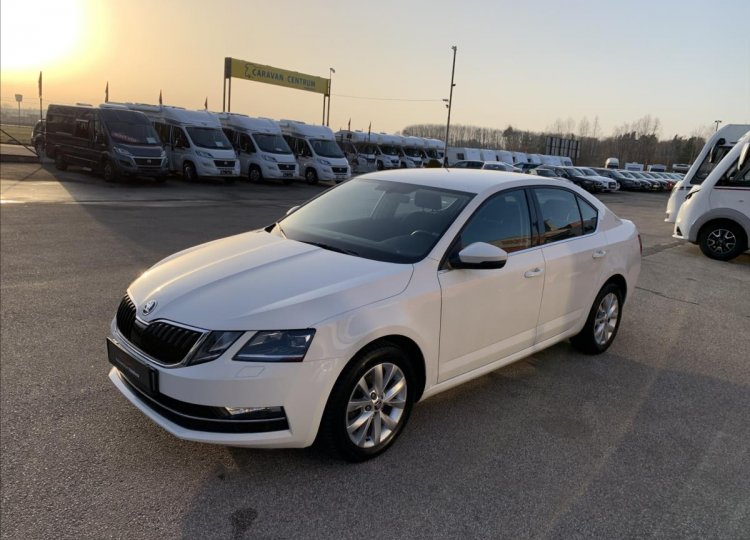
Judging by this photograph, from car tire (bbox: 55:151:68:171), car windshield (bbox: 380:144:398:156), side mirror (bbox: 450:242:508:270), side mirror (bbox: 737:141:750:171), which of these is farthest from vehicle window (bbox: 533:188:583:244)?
car windshield (bbox: 380:144:398:156)

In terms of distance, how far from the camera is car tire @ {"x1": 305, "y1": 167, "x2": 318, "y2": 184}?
26844 mm

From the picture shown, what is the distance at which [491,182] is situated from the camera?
13.3 feet

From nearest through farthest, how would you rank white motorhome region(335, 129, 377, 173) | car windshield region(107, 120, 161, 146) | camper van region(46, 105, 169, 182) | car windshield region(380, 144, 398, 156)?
1. camper van region(46, 105, 169, 182)
2. car windshield region(107, 120, 161, 146)
3. white motorhome region(335, 129, 377, 173)
4. car windshield region(380, 144, 398, 156)

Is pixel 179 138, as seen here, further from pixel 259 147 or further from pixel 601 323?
pixel 601 323

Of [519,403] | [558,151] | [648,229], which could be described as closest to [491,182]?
[519,403]

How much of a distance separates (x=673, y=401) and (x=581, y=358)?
0.90 m

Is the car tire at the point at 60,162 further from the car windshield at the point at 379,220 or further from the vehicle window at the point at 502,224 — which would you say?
the vehicle window at the point at 502,224

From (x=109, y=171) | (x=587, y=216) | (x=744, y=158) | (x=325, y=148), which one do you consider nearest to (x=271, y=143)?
(x=325, y=148)

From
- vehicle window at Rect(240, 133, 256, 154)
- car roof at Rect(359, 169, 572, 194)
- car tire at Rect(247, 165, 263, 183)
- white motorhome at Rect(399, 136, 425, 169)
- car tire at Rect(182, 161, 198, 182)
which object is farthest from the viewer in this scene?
white motorhome at Rect(399, 136, 425, 169)

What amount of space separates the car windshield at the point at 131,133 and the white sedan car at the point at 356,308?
17.3m

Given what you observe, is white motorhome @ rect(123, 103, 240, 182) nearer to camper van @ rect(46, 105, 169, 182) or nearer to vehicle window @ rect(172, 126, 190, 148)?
vehicle window @ rect(172, 126, 190, 148)

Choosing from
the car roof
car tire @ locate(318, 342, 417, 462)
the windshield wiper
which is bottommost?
car tire @ locate(318, 342, 417, 462)

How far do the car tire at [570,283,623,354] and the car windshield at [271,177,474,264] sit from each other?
74.1 inches

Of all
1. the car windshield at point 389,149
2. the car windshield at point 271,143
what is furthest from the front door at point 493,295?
the car windshield at point 389,149
